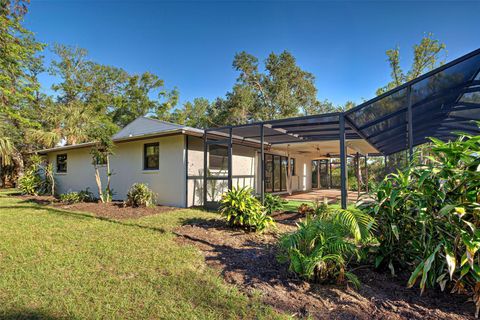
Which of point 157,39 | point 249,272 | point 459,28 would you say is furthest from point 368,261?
point 157,39

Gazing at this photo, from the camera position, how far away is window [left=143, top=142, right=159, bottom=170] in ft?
31.5

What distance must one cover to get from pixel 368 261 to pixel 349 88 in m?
15.5

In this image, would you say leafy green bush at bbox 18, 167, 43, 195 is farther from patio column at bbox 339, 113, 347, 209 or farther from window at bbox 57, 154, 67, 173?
patio column at bbox 339, 113, 347, 209

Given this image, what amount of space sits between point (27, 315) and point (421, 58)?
19892mm

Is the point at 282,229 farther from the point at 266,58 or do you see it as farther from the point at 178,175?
the point at 266,58

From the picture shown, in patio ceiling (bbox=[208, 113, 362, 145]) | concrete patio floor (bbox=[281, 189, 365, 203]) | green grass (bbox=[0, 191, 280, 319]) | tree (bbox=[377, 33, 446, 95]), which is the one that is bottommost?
green grass (bbox=[0, 191, 280, 319])

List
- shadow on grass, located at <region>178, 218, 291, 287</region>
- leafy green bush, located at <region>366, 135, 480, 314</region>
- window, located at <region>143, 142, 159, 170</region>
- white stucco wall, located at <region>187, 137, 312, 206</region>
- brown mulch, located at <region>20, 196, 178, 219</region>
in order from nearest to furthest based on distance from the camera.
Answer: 1. leafy green bush, located at <region>366, 135, 480, 314</region>
2. shadow on grass, located at <region>178, 218, 291, 287</region>
3. brown mulch, located at <region>20, 196, 178, 219</region>
4. white stucco wall, located at <region>187, 137, 312, 206</region>
5. window, located at <region>143, 142, 159, 170</region>

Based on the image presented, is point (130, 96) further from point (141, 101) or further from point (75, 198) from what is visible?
point (75, 198)

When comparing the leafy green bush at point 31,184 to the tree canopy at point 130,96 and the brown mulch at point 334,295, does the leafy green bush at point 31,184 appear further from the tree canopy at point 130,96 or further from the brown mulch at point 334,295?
the brown mulch at point 334,295

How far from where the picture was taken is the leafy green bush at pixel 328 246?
2.78 metres

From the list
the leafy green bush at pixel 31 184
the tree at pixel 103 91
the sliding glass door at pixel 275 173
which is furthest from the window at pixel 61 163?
the sliding glass door at pixel 275 173

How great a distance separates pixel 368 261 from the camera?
3.33 metres

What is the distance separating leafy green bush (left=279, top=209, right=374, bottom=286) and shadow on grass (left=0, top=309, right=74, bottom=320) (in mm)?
2499

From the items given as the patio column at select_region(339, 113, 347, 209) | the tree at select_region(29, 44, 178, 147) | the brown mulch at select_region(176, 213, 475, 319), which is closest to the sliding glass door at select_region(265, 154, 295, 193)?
the patio column at select_region(339, 113, 347, 209)
